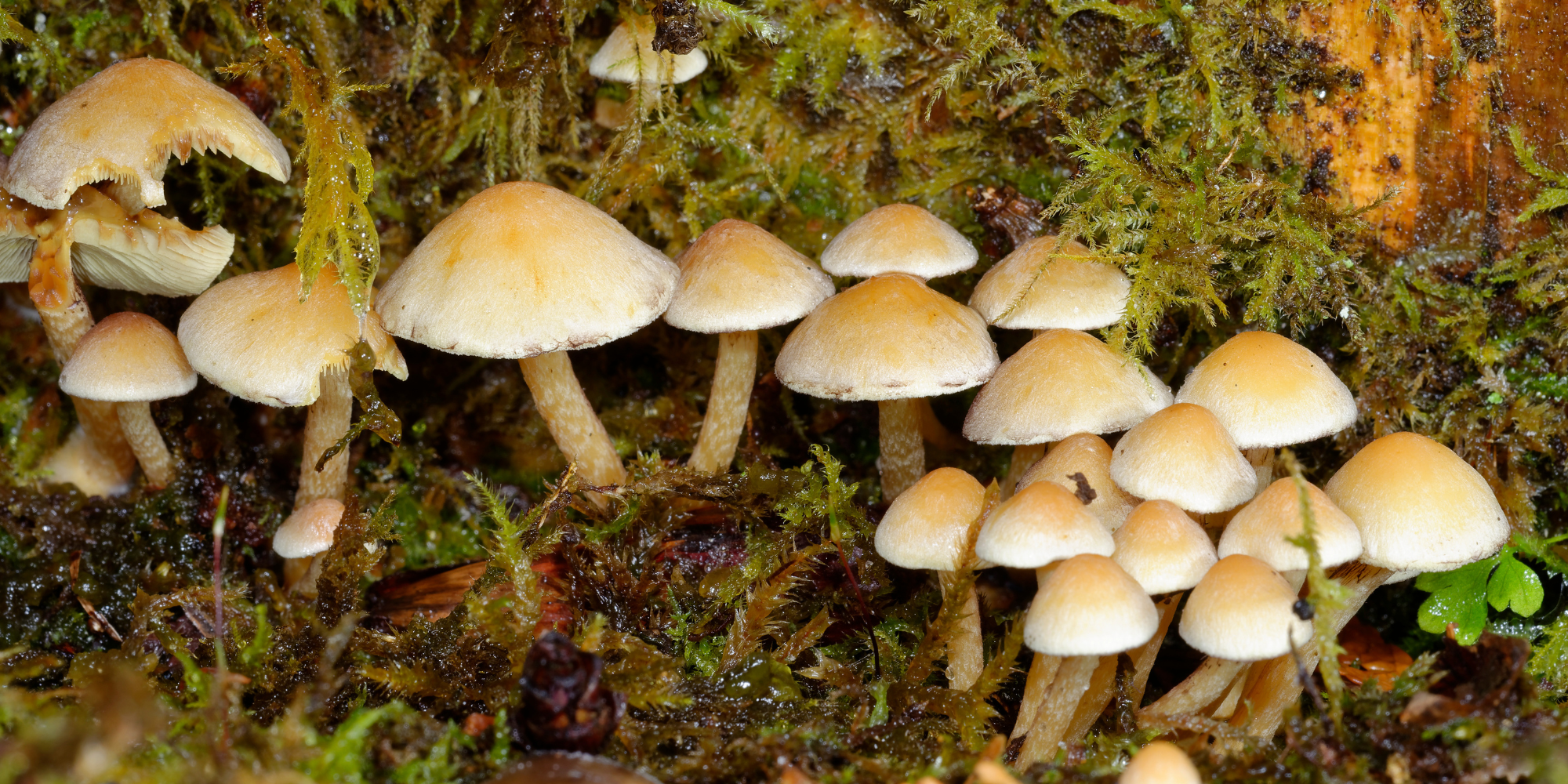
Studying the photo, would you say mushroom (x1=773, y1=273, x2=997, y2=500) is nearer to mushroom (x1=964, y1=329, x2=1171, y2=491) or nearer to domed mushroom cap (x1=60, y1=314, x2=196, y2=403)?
mushroom (x1=964, y1=329, x2=1171, y2=491)

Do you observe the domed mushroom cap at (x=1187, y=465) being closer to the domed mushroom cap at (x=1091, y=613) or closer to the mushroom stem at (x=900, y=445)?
the domed mushroom cap at (x=1091, y=613)

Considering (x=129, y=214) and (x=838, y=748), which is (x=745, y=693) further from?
(x=129, y=214)

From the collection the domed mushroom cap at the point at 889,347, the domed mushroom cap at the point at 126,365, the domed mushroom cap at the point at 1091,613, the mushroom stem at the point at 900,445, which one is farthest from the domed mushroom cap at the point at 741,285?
the domed mushroom cap at the point at 126,365

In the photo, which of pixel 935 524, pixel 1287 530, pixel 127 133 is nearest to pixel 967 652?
pixel 935 524

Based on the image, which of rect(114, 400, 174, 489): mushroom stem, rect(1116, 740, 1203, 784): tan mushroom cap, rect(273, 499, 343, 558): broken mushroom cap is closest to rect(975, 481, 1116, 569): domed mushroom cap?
rect(1116, 740, 1203, 784): tan mushroom cap

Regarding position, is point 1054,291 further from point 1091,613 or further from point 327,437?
point 327,437
